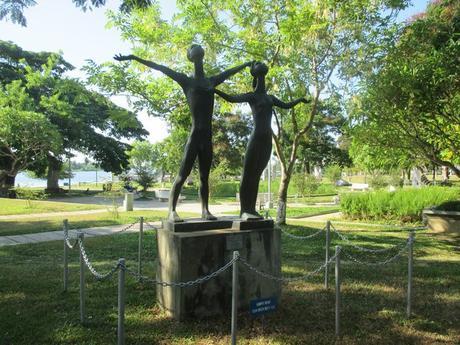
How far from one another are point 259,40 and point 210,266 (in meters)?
8.22

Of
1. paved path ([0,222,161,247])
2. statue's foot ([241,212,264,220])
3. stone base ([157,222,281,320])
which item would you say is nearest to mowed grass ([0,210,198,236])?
paved path ([0,222,161,247])

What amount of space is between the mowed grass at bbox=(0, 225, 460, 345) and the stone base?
0.18m

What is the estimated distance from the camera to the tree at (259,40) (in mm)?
11289

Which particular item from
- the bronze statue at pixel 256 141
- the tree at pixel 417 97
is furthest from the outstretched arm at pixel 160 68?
the tree at pixel 417 97

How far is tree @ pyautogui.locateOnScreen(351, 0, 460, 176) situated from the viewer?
8625 mm

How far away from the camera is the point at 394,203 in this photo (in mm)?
16750

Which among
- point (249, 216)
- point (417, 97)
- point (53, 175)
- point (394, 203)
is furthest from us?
point (53, 175)

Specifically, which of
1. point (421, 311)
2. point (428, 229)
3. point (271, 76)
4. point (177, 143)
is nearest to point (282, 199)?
point (271, 76)

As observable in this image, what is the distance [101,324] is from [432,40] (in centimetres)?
925

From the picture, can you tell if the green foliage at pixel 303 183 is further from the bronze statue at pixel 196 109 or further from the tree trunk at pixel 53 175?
the bronze statue at pixel 196 109

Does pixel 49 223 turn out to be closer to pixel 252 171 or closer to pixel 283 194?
pixel 283 194

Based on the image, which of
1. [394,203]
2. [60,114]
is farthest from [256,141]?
[60,114]

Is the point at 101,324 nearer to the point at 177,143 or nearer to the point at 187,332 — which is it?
the point at 187,332

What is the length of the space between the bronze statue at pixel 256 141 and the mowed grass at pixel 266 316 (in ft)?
4.99
